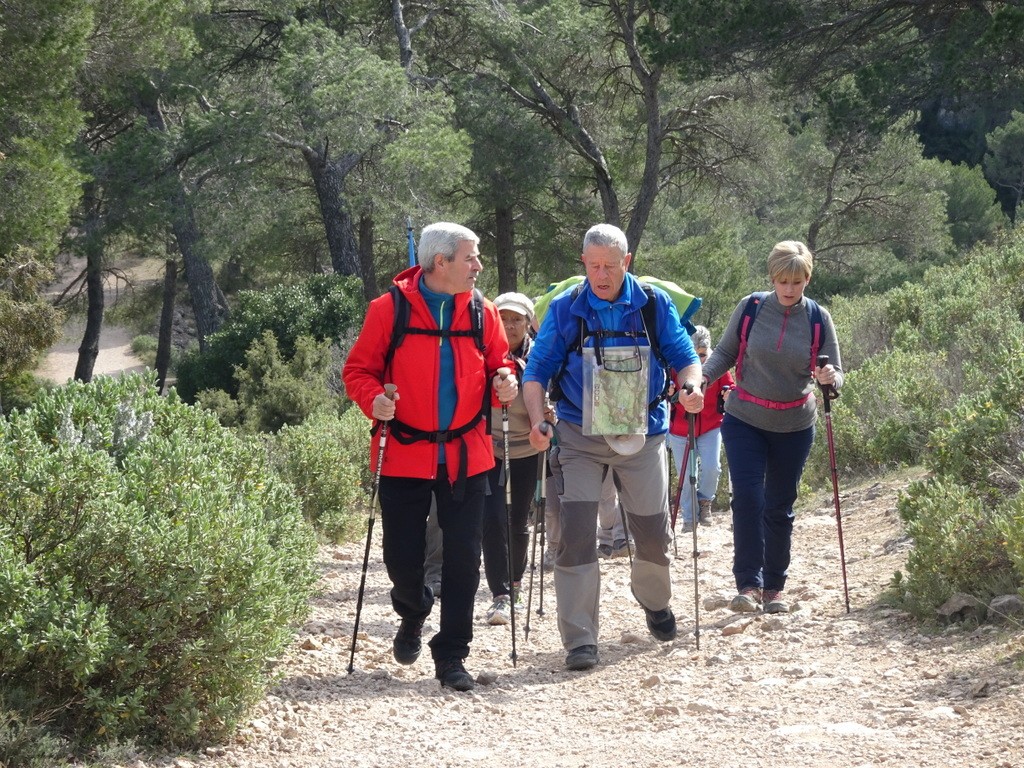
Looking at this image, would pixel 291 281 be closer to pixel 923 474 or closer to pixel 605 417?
pixel 923 474

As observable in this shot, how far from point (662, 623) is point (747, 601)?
70cm

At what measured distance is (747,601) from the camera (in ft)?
22.4

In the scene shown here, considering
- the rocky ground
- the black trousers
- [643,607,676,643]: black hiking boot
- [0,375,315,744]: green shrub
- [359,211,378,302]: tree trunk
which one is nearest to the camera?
[0,375,315,744]: green shrub

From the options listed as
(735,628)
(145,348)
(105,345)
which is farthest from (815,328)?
(105,345)

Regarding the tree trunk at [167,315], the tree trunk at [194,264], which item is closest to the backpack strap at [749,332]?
the tree trunk at [194,264]

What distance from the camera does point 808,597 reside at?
7.18 metres

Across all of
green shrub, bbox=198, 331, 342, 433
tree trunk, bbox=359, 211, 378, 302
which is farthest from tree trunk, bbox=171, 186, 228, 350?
green shrub, bbox=198, 331, 342, 433

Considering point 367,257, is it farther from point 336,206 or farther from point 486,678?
point 486,678

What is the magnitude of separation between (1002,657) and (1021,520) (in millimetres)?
558

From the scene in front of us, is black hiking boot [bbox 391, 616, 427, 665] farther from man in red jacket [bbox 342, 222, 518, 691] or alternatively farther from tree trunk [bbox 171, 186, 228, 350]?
tree trunk [bbox 171, 186, 228, 350]

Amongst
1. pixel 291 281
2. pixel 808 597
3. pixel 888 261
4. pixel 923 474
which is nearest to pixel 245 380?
pixel 923 474

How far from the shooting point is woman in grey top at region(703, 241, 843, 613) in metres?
6.68

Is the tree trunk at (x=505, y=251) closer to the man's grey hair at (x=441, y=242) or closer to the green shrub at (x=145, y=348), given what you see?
the man's grey hair at (x=441, y=242)

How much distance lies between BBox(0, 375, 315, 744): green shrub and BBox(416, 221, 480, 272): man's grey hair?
54.2 inches
